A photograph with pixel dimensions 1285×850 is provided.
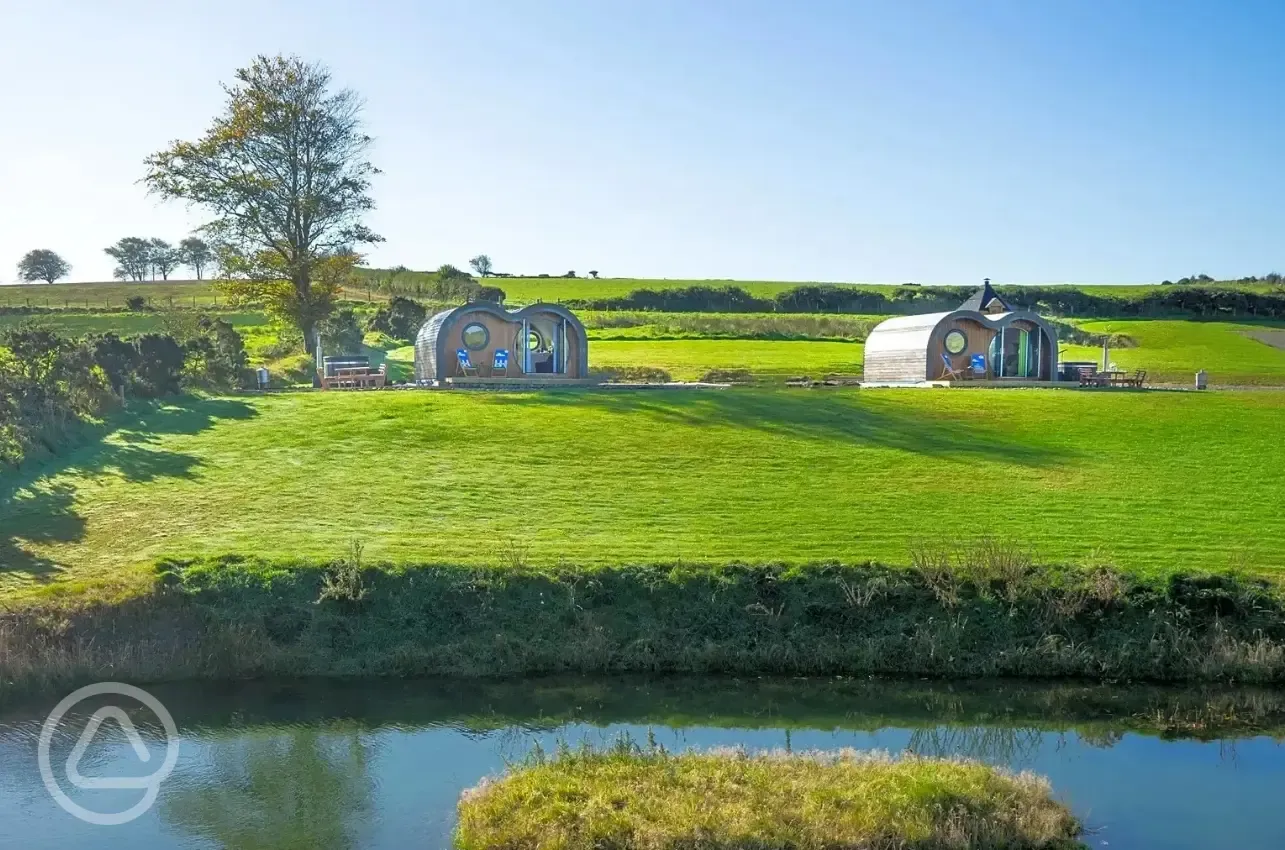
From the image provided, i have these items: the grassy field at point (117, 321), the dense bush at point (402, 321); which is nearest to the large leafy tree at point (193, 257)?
the grassy field at point (117, 321)

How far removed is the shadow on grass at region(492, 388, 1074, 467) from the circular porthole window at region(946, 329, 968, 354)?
7.52m

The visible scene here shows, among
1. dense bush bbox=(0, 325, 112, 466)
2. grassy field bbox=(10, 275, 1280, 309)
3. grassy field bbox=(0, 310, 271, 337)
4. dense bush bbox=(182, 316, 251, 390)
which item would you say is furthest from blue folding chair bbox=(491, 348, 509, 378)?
grassy field bbox=(10, 275, 1280, 309)

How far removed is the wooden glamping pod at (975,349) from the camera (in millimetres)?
39875

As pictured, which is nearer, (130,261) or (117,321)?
(117,321)

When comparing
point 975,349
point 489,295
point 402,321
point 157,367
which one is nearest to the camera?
point 157,367

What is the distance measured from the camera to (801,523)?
20438mm

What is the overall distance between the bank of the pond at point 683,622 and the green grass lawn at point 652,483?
859 millimetres

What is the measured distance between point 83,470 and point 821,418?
724 inches

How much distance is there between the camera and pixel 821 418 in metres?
30.2

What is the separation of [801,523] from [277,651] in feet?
31.3

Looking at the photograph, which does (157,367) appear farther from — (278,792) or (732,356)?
(732,356)

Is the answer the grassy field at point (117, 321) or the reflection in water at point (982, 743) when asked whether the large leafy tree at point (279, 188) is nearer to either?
the grassy field at point (117, 321)

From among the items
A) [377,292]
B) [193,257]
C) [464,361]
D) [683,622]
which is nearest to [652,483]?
[683,622]

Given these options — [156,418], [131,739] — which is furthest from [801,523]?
[156,418]
